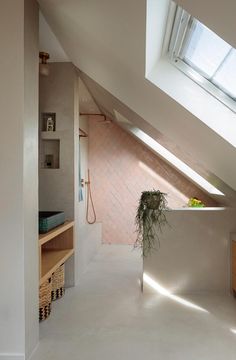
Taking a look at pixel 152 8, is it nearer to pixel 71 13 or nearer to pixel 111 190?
pixel 71 13

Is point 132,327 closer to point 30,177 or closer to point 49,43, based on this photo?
point 30,177

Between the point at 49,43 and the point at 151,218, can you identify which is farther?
the point at 151,218

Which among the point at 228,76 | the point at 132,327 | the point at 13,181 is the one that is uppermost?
the point at 228,76

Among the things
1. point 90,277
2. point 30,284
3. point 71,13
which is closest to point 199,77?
point 71,13

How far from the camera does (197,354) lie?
2354 mm

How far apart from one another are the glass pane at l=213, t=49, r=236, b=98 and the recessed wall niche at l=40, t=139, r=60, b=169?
221 centimetres

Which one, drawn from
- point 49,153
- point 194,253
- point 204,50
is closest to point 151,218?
point 194,253

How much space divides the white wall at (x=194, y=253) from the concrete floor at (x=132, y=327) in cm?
17

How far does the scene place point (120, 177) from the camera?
6625 mm

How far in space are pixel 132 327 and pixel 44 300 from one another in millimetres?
795

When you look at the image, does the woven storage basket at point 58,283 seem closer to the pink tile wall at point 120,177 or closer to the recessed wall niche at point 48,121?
the recessed wall niche at point 48,121

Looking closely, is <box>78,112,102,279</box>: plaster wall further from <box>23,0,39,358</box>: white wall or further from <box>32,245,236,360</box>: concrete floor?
<box>23,0,39,358</box>: white wall

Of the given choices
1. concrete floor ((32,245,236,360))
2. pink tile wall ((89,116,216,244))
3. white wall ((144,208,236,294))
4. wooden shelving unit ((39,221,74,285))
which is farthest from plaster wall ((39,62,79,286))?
pink tile wall ((89,116,216,244))

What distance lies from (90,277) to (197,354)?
212 centimetres
